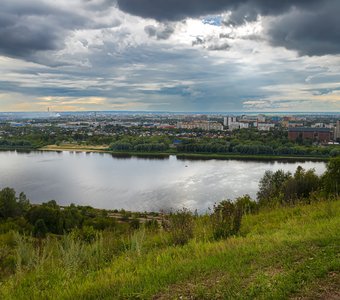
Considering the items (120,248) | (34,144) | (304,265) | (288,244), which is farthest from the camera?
(34,144)

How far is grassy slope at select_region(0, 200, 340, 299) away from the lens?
73.0 inches

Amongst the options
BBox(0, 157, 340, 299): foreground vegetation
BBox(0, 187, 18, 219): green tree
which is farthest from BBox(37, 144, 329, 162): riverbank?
BBox(0, 157, 340, 299): foreground vegetation

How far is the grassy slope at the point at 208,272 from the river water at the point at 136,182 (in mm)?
12600

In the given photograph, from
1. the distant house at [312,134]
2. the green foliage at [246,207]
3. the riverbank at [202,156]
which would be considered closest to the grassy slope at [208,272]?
the green foliage at [246,207]

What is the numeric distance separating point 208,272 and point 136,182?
20.0 metres

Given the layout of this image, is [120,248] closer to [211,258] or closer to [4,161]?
[211,258]

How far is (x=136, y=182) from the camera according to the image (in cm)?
2195

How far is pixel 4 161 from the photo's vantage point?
33.2m

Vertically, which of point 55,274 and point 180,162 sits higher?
point 55,274

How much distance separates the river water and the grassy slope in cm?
1260

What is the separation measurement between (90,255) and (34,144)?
47981 mm

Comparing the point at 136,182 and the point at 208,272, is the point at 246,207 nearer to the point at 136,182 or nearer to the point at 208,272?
the point at 208,272

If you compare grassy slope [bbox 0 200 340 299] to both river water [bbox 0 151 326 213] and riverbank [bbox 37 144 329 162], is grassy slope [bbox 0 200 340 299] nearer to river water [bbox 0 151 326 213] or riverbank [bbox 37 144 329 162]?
river water [bbox 0 151 326 213]

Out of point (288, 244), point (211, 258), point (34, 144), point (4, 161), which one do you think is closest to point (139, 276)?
point (211, 258)
